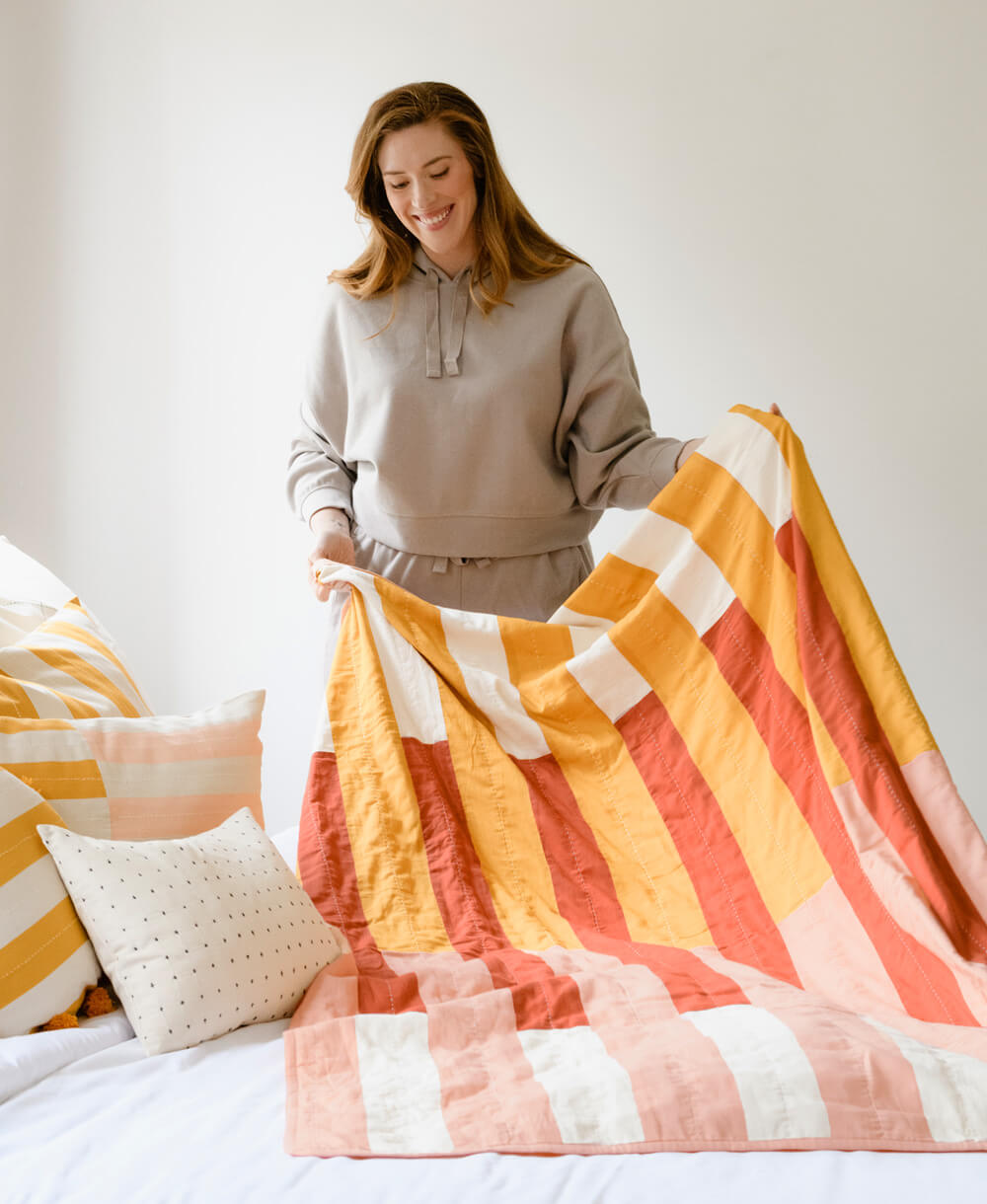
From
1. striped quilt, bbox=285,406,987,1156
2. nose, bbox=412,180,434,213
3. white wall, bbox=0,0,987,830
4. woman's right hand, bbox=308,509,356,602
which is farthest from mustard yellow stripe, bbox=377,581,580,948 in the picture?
white wall, bbox=0,0,987,830

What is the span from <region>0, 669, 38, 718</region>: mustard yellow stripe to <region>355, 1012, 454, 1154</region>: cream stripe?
1.81ft

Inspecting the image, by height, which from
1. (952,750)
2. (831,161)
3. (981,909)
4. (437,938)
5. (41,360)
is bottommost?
(952,750)

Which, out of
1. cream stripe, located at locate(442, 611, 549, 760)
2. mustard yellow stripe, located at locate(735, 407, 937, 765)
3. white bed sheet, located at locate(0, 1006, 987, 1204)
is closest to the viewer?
white bed sheet, located at locate(0, 1006, 987, 1204)

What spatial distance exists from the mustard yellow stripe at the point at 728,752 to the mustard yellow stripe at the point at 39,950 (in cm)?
75

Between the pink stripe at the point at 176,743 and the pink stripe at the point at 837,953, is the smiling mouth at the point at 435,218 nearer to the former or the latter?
the pink stripe at the point at 176,743

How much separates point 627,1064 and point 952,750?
5.56 feet

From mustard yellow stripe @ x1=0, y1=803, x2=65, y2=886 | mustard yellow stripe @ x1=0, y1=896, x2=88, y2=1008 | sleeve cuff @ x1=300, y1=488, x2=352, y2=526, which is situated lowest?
mustard yellow stripe @ x1=0, y1=896, x2=88, y2=1008

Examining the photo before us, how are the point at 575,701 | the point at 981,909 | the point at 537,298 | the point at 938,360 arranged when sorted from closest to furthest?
the point at 981,909 < the point at 575,701 < the point at 537,298 < the point at 938,360

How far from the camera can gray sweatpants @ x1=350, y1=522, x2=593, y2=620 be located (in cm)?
172

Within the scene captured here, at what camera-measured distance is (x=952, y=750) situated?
2.38 m

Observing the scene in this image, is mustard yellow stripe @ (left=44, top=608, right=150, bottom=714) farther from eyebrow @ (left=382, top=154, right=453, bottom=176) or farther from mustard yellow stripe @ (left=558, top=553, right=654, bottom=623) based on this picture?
eyebrow @ (left=382, top=154, right=453, bottom=176)

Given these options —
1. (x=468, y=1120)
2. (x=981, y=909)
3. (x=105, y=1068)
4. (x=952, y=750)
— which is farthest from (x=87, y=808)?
(x=952, y=750)

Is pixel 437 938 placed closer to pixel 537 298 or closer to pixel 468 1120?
pixel 468 1120

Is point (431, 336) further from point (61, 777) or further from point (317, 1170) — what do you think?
point (317, 1170)
